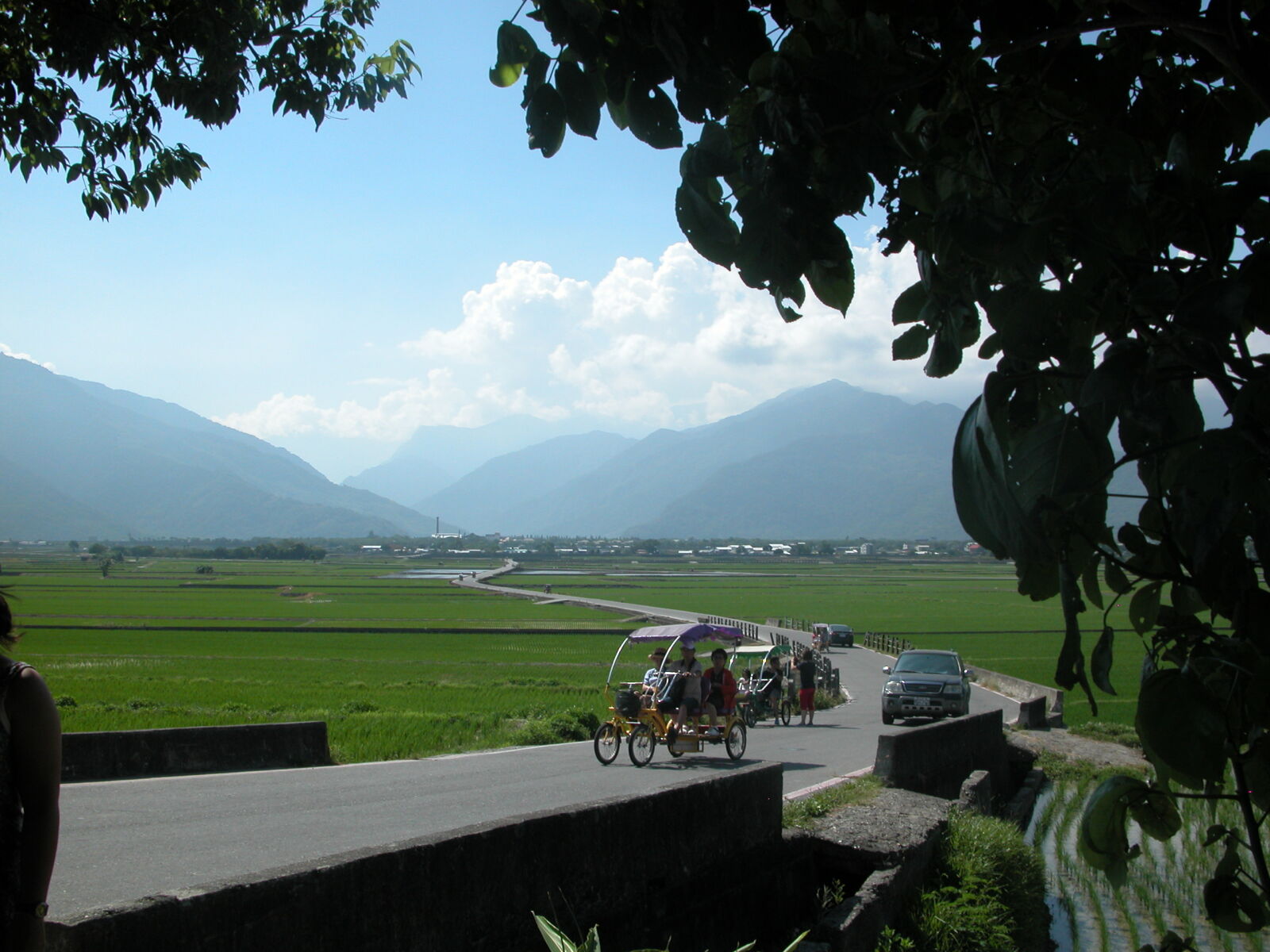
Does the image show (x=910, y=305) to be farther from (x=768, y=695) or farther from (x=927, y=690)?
(x=768, y=695)

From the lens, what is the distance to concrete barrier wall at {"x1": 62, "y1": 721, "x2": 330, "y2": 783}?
1204 centimetres

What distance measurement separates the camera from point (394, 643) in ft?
157

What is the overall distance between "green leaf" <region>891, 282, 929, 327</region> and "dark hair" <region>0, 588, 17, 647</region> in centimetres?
288

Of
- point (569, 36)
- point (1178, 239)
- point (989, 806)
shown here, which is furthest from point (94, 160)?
point (989, 806)

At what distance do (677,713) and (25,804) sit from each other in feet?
41.1

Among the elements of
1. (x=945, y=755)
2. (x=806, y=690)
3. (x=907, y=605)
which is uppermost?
(x=945, y=755)

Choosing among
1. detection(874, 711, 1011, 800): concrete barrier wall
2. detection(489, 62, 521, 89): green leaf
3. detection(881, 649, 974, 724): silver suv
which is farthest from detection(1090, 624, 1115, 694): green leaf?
detection(881, 649, 974, 724): silver suv

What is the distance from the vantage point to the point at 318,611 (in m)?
68.0

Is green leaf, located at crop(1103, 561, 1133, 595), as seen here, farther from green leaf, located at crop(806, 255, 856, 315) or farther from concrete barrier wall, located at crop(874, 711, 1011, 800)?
concrete barrier wall, located at crop(874, 711, 1011, 800)

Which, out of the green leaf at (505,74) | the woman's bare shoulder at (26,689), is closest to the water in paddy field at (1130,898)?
the woman's bare shoulder at (26,689)

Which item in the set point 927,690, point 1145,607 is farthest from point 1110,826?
point 927,690

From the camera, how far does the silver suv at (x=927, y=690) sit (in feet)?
70.2

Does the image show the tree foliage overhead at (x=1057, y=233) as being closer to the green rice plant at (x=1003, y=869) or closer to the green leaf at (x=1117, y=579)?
the green leaf at (x=1117, y=579)

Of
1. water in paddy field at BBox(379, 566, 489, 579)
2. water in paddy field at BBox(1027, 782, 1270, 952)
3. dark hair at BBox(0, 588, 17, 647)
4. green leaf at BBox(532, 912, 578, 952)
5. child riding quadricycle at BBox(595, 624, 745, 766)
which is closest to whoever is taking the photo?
dark hair at BBox(0, 588, 17, 647)
